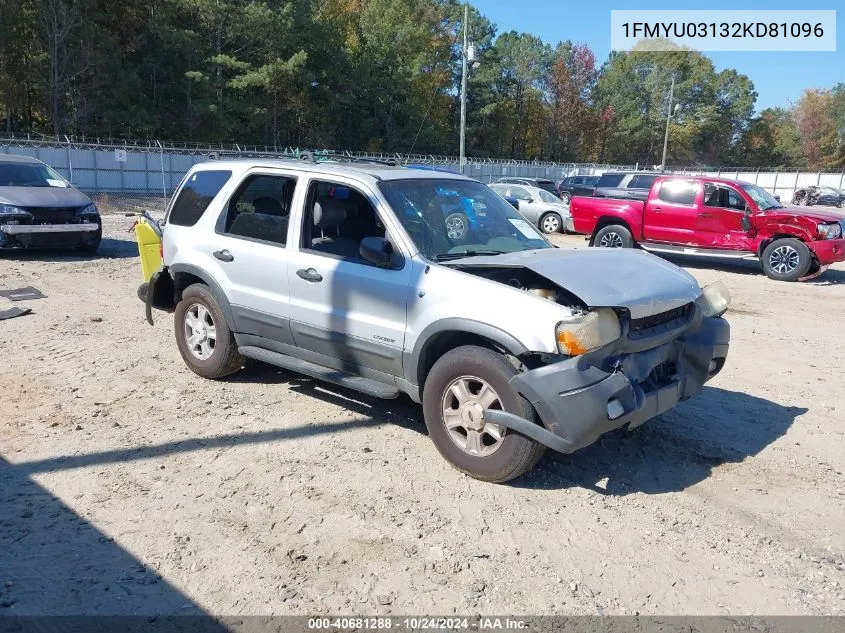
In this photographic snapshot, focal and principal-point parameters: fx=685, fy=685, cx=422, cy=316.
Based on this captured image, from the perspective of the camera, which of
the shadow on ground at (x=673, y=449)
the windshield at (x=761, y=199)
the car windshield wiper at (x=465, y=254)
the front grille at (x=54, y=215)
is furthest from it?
the windshield at (x=761, y=199)

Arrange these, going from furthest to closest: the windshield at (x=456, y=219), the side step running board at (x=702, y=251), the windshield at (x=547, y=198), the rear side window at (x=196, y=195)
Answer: the windshield at (x=547, y=198), the side step running board at (x=702, y=251), the rear side window at (x=196, y=195), the windshield at (x=456, y=219)

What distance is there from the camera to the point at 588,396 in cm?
366

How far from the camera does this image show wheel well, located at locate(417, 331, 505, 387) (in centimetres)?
413

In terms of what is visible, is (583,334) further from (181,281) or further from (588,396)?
(181,281)

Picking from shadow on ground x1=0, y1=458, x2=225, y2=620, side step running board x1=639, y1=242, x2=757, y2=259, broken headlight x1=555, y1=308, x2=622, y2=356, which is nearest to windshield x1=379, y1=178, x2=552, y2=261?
broken headlight x1=555, y1=308, x2=622, y2=356

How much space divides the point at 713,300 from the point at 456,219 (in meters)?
1.90

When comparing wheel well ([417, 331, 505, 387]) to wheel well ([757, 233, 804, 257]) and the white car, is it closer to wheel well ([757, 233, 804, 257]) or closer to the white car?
wheel well ([757, 233, 804, 257])

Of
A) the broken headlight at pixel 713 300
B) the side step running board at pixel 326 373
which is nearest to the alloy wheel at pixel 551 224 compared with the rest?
the broken headlight at pixel 713 300

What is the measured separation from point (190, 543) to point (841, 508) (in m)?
3.68

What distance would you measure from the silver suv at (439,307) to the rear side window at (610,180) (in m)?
11.9

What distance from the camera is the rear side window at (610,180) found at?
16422 mm

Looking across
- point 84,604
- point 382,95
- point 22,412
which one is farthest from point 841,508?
point 382,95

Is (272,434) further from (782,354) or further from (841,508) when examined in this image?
(782,354)

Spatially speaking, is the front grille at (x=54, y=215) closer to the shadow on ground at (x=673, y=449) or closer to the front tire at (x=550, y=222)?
the shadow on ground at (x=673, y=449)
